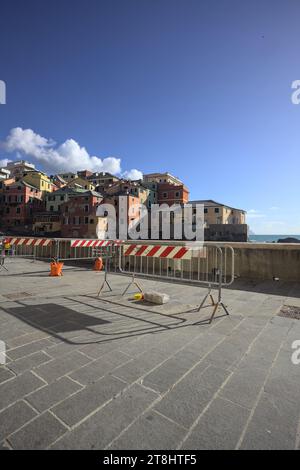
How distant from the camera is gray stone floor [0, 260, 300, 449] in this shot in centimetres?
198

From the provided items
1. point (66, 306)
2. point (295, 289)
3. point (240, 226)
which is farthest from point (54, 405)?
point (240, 226)

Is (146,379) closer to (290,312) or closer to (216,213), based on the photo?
(290,312)

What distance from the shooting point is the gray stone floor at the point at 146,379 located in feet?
6.49

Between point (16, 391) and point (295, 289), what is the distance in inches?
311

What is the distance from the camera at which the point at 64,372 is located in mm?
2869

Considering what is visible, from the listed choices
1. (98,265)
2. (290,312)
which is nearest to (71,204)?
(98,265)

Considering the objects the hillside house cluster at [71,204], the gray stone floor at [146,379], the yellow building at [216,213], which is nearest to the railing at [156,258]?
the gray stone floor at [146,379]

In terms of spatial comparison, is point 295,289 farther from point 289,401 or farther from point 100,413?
point 100,413

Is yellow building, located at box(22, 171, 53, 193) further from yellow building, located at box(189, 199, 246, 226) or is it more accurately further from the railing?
the railing

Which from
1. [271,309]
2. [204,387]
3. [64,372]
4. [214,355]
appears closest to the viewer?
[204,387]

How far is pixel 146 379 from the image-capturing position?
2768 millimetres

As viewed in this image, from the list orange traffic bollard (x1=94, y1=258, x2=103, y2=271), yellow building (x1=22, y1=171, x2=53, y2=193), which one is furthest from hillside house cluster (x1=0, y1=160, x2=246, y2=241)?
orange traffic bollard (x1=94, y1=258, x2=103, y2=271)

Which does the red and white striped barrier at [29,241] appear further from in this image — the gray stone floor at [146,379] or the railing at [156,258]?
the gray stone floor at [146,379]

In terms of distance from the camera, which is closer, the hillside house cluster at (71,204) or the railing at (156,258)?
the railing at (156,258)
